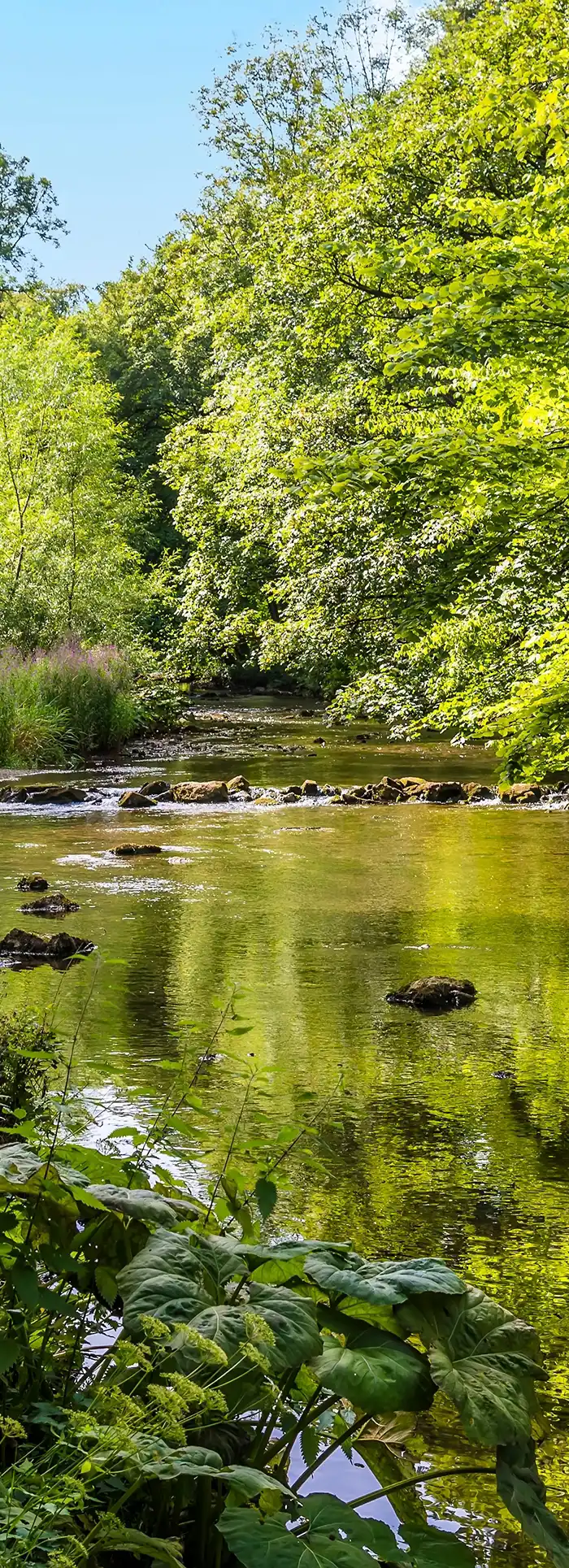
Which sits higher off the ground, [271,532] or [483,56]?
[483,56]

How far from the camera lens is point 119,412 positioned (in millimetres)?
48156

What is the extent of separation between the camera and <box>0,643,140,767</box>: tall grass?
75.4ft

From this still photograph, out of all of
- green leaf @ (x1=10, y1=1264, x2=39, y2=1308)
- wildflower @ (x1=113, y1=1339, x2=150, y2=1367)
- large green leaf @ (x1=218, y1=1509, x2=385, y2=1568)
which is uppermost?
green leaf @ (x1=10, y1=1264, x2=39, y2=1308)

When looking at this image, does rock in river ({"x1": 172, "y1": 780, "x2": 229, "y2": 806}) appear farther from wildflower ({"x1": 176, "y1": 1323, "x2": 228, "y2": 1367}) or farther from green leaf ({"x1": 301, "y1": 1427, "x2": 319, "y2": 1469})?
wildflower ({"x1": 176, "y1": 1323, "x2": 228, "y2": 1367})

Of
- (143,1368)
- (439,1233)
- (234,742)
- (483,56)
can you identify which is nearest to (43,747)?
(234,742)

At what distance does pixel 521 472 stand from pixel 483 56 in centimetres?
1279

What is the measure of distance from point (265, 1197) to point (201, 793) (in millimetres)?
16388

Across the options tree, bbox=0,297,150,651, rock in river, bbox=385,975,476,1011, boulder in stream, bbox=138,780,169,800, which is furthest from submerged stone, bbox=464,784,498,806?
tree, bbox=0,297,150,651

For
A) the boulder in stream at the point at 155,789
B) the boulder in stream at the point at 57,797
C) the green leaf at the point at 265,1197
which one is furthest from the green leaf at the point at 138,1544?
the boulder in stream at the point at 155,789

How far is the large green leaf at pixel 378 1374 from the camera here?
2.21 metres

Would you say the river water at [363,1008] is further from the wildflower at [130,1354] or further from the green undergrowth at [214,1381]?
the wildflower at [130,1354]

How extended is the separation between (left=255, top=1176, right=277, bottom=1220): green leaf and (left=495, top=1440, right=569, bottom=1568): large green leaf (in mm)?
560

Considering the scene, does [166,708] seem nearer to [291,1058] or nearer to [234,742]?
[234,742]

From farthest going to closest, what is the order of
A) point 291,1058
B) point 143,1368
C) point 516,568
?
point 516,568, point 291,1058, point 143,1368
